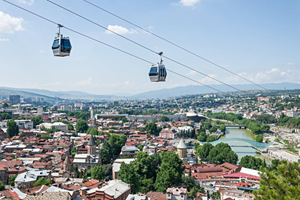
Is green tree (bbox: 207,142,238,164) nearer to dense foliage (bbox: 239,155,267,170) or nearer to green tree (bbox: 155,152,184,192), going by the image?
dense foliage (bbox: 239,155,267,170)

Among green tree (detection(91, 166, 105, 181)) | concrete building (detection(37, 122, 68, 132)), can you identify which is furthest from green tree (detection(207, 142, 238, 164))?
concrete building (detection(37, 122, 68, 132))

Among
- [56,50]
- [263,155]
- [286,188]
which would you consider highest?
[56,50]

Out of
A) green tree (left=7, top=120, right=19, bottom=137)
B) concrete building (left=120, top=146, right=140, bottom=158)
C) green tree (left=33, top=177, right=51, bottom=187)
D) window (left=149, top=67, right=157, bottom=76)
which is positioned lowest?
green tree (left=33, top=177, right=51, bottom=187)

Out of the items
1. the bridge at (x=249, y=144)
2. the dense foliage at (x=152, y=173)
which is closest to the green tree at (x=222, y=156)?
the dense foliage at (x=152, y=173)

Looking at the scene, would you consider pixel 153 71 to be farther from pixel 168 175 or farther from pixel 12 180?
pixel 12 180

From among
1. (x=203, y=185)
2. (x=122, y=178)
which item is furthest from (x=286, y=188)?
(x=203, y=185)

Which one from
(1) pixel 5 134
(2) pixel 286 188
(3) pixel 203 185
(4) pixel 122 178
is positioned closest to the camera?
(2) pixel 286 188

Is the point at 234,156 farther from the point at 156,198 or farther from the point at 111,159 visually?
the point at 156,198
